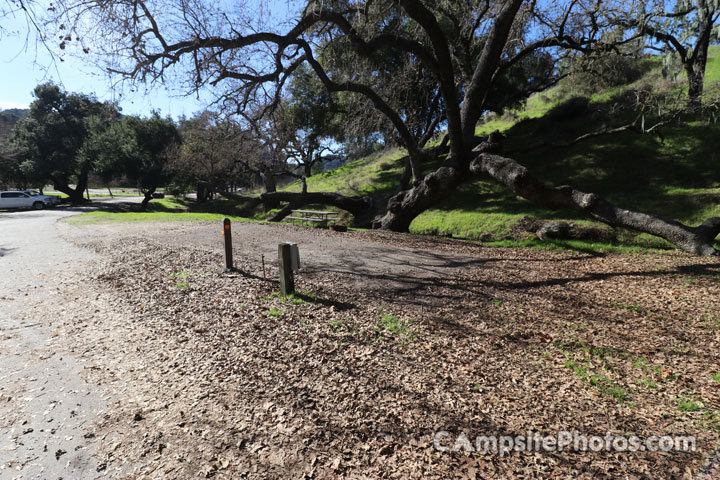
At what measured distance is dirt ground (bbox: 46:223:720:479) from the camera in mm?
2525

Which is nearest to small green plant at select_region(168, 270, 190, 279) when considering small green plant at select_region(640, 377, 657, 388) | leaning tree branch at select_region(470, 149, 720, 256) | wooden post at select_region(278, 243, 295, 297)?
wooden post at select_region(278, 243, 295, 297)

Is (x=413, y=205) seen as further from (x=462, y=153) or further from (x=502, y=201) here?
(x=502, y=201)

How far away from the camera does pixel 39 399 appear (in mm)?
3258

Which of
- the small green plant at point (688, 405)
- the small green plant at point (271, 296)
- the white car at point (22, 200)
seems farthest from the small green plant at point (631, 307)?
the white car at point (22, 200)

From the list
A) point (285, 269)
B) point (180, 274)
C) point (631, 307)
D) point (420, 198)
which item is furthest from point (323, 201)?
point (631, 307)

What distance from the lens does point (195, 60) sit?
9039mm

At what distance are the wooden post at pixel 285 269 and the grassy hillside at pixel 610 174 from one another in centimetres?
883

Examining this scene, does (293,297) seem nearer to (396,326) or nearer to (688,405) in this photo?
(396,326)

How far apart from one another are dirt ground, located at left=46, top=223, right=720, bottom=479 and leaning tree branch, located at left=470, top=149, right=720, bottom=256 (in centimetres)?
58

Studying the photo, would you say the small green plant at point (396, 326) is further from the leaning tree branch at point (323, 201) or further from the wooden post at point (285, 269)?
the leaning tree branch at point (323, 201)

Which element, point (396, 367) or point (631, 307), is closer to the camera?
point (396, 367)

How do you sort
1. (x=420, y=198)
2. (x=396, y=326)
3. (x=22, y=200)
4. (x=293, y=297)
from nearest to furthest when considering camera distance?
1. (x=396, y=326)
2. (x=293, y=297)
3. (x=420, y=198)
4. (x=22, y=200)

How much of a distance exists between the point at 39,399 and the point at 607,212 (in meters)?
10.3

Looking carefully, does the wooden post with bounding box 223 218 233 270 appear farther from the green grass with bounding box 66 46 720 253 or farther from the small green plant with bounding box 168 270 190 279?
the green grass with bounding box 66 46 720 253
